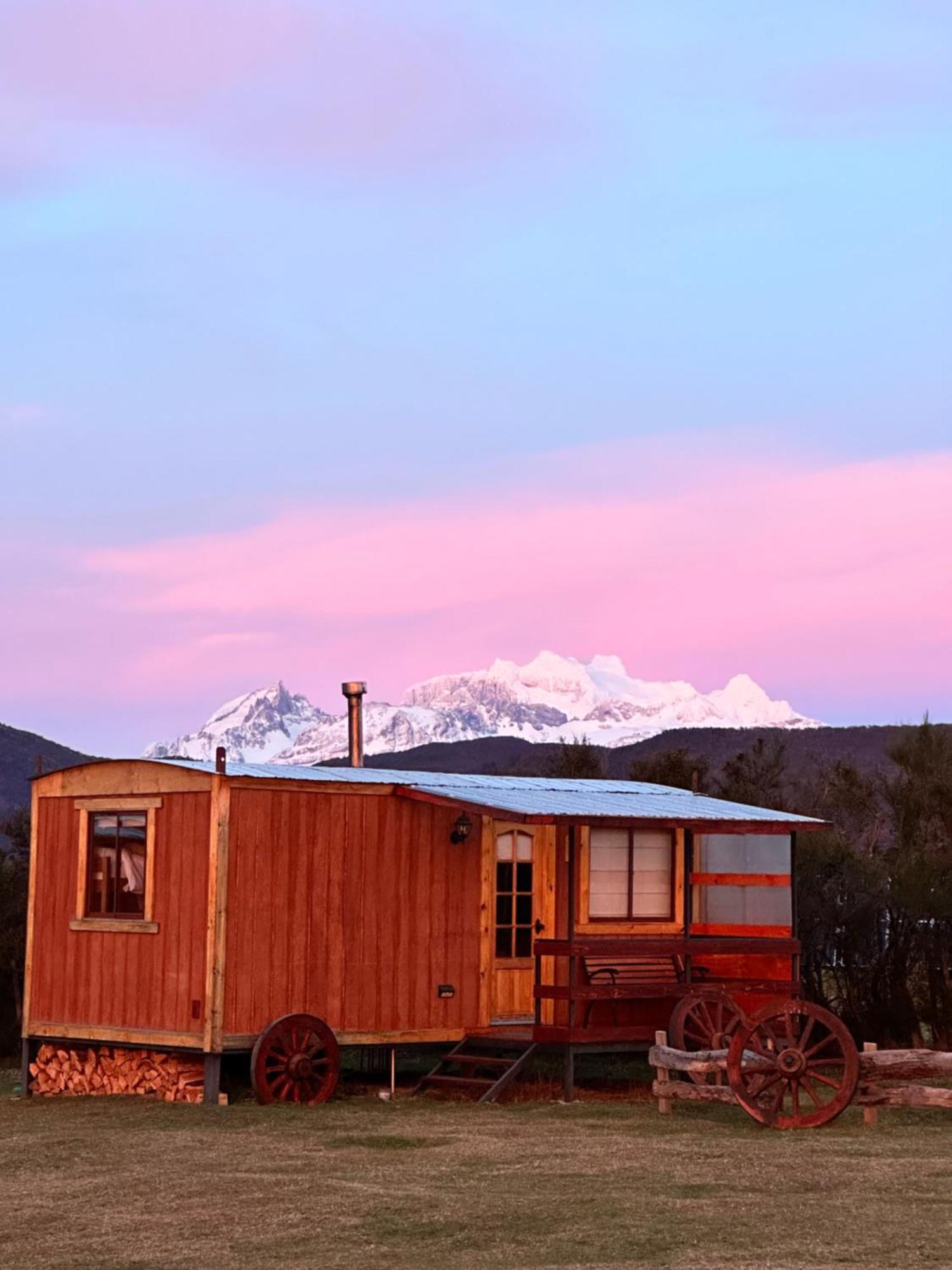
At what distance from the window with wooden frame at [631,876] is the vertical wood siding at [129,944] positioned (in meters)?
4.22

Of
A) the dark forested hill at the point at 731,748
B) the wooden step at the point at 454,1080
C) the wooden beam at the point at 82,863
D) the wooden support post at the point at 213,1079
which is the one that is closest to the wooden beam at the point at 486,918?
the wooden step at the point at 454,1080

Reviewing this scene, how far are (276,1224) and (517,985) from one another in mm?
8702

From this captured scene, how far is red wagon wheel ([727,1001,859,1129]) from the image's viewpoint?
14.0 meters

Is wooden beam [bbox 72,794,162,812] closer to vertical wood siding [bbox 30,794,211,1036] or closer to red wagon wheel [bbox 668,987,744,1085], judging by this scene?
vertical wood siding [bbox 30,794,211,1036]

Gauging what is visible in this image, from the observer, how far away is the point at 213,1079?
54.1ft

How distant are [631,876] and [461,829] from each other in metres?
2.12

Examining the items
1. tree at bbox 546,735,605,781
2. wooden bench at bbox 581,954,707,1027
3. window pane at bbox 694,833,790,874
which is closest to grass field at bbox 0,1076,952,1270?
wooden bench at bbox 581,954,707,1027

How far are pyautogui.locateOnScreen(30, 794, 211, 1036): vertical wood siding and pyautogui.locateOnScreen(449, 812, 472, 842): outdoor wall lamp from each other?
2.61 meters

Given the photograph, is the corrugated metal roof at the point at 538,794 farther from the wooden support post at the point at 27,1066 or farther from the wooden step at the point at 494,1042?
the wooden support post at the point at 27,1066

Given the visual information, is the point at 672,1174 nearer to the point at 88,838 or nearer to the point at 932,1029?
the point at 88,838

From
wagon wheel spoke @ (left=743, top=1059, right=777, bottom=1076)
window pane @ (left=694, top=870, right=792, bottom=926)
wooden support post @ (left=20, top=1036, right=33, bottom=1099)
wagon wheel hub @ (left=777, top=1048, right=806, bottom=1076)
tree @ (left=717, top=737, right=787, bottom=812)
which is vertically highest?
tree @ (left=717, top=737, right=787, bottom=812)

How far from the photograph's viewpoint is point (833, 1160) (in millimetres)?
11992

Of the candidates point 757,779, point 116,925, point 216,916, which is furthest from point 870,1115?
point 757,779

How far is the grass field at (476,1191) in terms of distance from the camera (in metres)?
9.08
